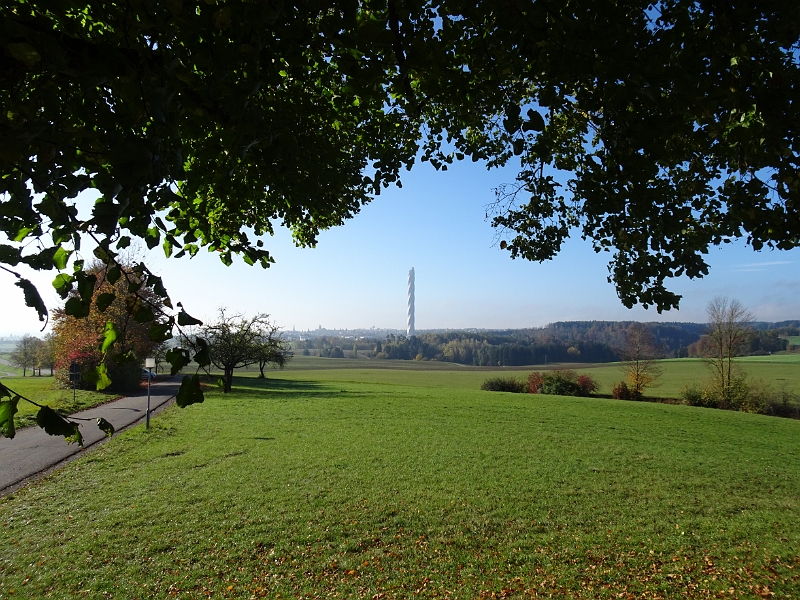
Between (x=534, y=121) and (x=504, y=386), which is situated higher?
(x=534, y=121)

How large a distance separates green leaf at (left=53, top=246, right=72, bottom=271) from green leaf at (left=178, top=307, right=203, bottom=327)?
62 centimetres

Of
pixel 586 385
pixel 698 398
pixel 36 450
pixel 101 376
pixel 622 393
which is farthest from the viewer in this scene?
pixel 586 385

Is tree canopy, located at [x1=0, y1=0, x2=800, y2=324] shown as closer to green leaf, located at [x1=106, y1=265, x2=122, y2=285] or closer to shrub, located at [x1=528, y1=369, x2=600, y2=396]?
green leaf, located at [x1=106, y1=265, x2=122, y2=285]

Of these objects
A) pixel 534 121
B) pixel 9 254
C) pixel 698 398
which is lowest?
pixel 698 398

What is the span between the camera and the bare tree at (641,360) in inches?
1617

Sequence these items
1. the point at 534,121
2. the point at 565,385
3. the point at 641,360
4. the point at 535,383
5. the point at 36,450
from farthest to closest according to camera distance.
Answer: the point at 535,383, the point at 641,360, the point at 565,385, the point at 36,450, the point at 534,121

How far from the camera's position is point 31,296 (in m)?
1.86

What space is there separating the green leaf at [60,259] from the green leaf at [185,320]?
0.62 metres

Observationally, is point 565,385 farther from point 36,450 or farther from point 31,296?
point 31,296

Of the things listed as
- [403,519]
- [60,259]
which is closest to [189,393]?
[60,259]

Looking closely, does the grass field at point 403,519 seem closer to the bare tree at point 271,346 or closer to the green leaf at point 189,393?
the green leaf at point 189,393

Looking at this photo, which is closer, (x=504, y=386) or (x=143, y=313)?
(x=143, y=313)

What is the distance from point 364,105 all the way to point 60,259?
3.37 m

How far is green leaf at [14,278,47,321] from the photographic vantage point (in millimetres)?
1828
